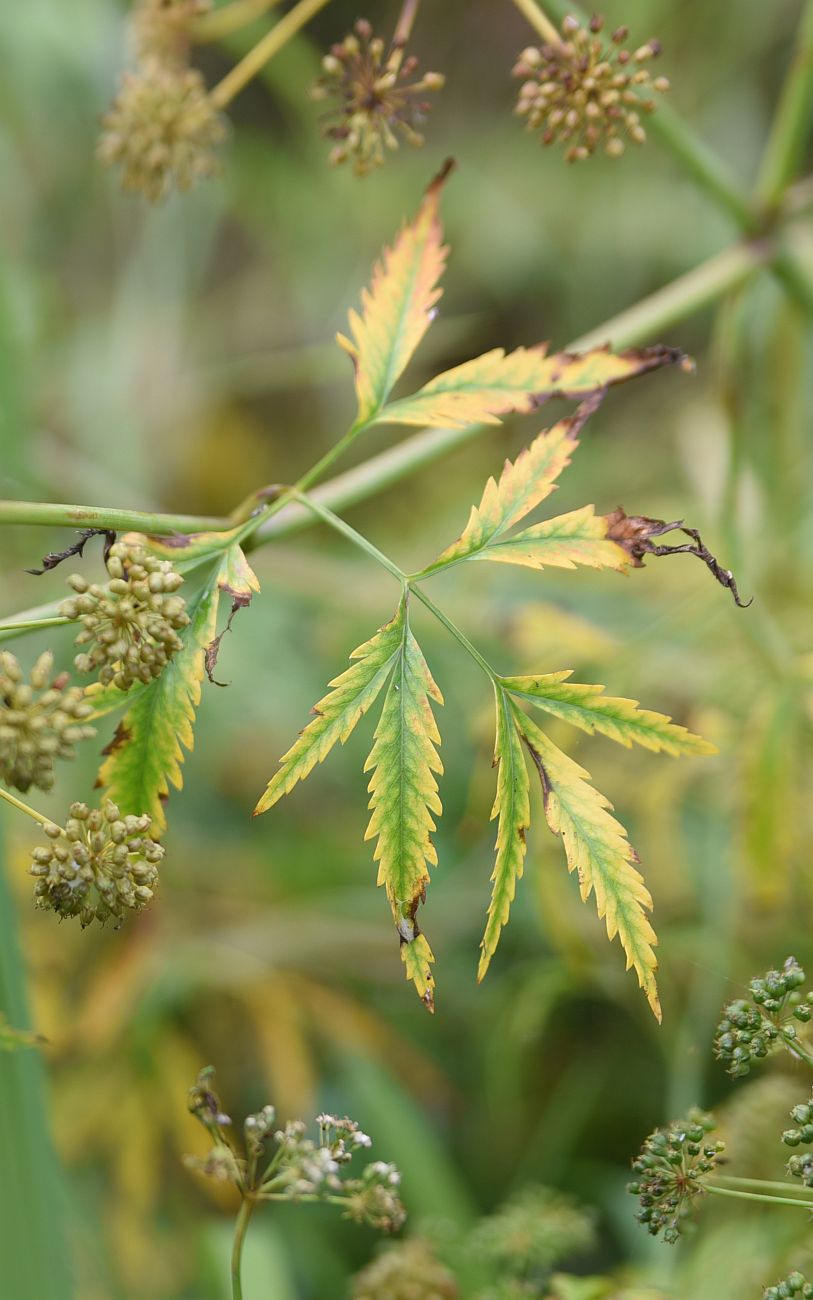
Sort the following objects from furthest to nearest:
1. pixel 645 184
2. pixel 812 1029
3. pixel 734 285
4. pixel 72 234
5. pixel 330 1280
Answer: pixel 72 234, pixel 645 184, pixel 330 1280, pixel 734 285, pixel 812 1029

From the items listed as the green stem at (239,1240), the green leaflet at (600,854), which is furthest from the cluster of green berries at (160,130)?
the green stem at (239,1240)

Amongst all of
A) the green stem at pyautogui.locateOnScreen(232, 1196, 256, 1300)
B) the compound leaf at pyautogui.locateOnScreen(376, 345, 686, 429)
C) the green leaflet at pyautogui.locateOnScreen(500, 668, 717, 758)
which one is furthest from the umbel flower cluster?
the compound leaf at pyautogui.locateOnScreen(376, 345, 686, 429)

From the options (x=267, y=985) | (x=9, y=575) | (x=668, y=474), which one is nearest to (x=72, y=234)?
(x=9, y=575)

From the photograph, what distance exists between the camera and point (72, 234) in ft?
7.76

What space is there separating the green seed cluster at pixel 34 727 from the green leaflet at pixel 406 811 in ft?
0.42

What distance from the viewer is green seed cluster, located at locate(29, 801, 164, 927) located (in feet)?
1.56

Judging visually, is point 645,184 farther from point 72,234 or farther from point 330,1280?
point 330,1280

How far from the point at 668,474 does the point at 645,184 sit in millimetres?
640

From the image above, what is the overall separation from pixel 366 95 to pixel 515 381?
218mm

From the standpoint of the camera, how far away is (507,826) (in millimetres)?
518

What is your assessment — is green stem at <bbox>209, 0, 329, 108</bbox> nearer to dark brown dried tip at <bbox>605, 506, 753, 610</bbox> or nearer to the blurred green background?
the blurred green background

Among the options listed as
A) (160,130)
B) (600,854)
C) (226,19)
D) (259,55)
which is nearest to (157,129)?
(160,130)

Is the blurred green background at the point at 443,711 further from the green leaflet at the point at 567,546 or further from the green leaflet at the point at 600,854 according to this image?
the green leaflet at the point at 567,546

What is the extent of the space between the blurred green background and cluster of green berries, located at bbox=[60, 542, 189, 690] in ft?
0.84
